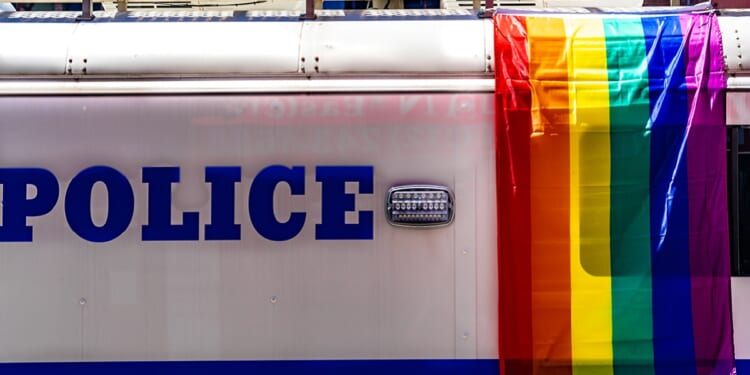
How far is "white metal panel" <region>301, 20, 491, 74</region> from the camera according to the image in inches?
121

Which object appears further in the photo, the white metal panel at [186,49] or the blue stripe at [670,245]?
the white metal panel at [186,49]

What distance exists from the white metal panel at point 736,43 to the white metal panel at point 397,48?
969 millimetres

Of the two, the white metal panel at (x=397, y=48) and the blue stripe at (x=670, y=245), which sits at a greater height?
the white metal panel at (x=397, y=48)

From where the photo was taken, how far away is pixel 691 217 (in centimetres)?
298

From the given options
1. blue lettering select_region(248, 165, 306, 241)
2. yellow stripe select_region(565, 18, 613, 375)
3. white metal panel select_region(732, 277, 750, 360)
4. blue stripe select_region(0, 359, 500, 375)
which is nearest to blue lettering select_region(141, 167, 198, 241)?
blue lettering select_region(248, 165, 306, 241)

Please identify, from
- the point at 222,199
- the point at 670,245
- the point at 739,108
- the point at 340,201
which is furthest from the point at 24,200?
the point at 739,108

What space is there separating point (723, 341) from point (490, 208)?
1.04 m

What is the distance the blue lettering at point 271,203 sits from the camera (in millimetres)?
3029

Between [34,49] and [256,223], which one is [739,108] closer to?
[256,223]

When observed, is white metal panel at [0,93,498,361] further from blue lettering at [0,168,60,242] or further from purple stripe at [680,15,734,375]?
purple stripe at [680,15,734,375]

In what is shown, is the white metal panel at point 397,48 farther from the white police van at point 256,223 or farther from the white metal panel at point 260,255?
the white metal panel at point 260,255

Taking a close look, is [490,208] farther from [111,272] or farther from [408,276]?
[111,272]

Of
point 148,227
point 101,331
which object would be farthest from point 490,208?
point 101,331

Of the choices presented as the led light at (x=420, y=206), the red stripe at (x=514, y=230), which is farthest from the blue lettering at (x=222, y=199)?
the red stripe at (x=514, y=230)
